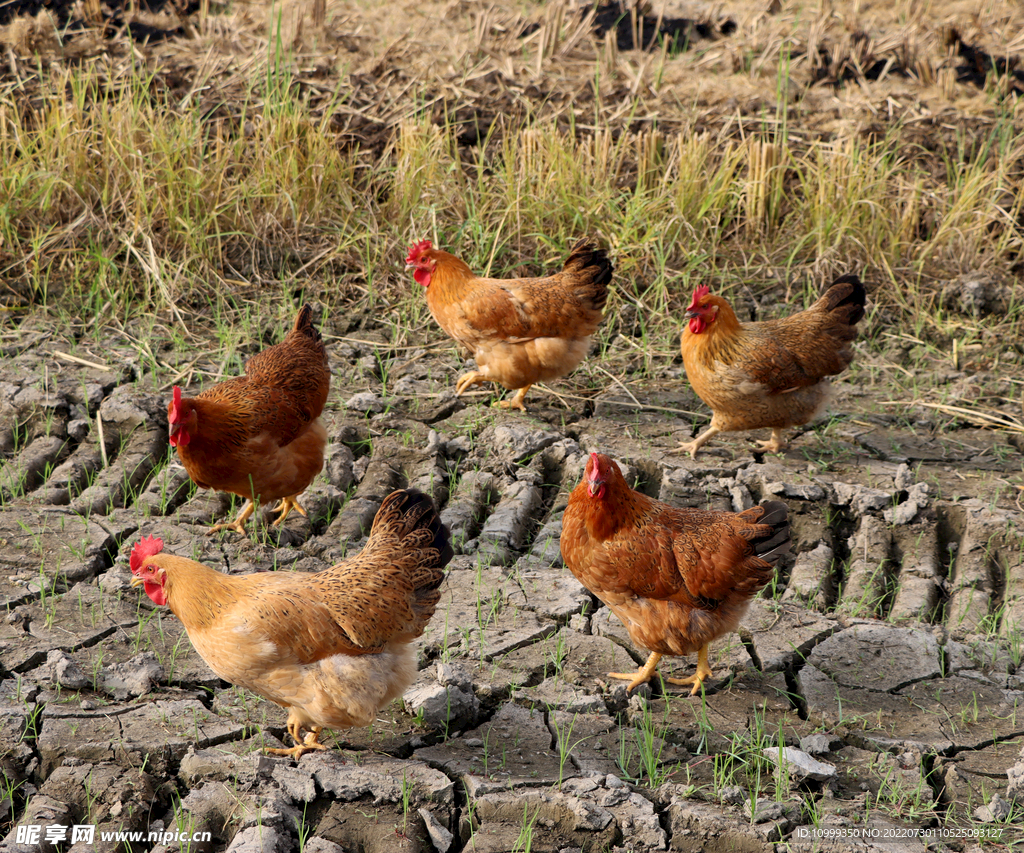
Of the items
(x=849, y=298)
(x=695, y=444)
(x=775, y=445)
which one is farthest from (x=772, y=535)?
(x=849, y=298)

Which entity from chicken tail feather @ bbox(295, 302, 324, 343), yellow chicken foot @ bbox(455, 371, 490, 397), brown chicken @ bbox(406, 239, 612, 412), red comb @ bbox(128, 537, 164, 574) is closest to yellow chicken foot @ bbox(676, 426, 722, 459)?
brown chicken @ bbox(406, 239, 612, 412)

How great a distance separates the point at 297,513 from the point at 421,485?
0.57 meters

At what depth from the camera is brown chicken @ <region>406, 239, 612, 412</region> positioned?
5000mm

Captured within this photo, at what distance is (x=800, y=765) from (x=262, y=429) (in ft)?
7.91

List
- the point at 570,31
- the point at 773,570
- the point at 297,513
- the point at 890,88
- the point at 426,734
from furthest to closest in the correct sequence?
1. the point at 570,31
2. the point at 890,88
3. the point at 297,513
4. the point at 773,570
5. the point at 426,734

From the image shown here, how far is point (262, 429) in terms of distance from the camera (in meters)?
3.99

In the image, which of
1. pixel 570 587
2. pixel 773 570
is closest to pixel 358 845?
pixel 570 587

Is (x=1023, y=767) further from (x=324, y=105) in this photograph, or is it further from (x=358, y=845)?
(x=324, y=105)

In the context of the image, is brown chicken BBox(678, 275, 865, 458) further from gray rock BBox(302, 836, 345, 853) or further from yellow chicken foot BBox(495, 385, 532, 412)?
gray rock BBox(302, 836, 345, 853)

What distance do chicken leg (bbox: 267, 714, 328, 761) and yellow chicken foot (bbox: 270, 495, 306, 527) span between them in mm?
1348

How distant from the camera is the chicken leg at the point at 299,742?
Answer: 3.03m

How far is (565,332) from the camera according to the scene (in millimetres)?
5043

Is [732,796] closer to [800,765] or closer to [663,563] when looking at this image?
[800,765]

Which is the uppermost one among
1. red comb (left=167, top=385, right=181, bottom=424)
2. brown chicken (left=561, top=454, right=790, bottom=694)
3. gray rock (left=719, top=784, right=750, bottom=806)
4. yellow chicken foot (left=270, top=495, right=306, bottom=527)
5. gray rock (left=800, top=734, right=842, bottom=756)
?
red comb (left=167, top=385, right=181, bottom=424)
